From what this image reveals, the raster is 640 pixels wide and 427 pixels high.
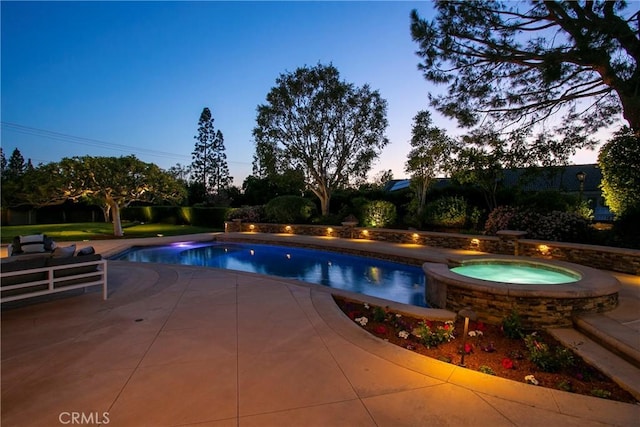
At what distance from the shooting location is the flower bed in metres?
3.21

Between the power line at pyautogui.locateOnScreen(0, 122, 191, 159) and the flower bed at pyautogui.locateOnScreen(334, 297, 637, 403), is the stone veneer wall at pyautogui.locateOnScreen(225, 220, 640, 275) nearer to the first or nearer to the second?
the flower bed at pyautogui.locateOnScreen(334, 297, 637, 403)

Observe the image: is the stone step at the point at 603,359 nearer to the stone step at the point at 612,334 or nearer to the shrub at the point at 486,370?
the stone step at the point at 612,334

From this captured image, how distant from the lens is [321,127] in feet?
56.5

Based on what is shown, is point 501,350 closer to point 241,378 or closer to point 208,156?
point 241,378

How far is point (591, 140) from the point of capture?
9000mm

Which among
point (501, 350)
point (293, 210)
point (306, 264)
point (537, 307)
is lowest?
point (306, 264)

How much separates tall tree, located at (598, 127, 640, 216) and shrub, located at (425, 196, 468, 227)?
4.31m

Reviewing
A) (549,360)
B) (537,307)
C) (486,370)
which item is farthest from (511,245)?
(486,370)

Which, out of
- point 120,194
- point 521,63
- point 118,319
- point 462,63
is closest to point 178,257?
point 120,194

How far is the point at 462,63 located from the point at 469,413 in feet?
28.2

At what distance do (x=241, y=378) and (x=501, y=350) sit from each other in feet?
10.2

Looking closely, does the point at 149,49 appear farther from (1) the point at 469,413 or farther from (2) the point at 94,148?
(2) the point at 94,148

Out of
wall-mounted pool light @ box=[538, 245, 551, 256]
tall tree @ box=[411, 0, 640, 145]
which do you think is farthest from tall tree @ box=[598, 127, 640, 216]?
wall-mounted pool light @ box=[538, 245, 551, 256]

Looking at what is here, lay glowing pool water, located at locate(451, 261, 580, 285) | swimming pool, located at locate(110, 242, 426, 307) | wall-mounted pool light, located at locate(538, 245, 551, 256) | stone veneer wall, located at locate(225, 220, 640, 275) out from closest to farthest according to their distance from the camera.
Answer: glowing pool water, located at locate(451, 261, 580, 285) → stone veneer wall, located at locate(225, 220, 640, 275) → swimming pool, located at locate(110, 242, 426, 307) → wall-mounted pool light, located at locate(538, 245, 551, 256)
